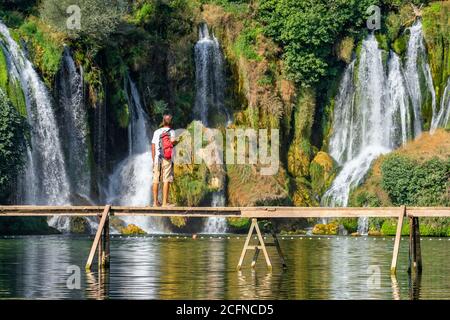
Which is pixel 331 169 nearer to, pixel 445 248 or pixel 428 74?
pixel 428 74

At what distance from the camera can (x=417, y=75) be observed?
9644 centimetres

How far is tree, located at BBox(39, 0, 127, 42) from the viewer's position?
287 ft

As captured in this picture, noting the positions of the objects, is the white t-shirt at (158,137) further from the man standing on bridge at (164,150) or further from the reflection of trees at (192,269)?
the reflection of trees at (192,269)

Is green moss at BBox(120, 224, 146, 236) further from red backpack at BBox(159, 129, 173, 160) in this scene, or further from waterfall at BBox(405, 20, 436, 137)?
red backpack at BBox(159, 129, 173, 160)

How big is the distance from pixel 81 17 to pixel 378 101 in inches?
737

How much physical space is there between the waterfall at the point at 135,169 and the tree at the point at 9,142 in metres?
9.90

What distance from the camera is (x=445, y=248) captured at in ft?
226

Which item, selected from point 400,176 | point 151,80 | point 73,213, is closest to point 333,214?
point 73,213

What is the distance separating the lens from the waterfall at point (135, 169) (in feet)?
291

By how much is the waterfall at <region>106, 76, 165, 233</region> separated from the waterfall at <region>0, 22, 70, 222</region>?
4.53 metres

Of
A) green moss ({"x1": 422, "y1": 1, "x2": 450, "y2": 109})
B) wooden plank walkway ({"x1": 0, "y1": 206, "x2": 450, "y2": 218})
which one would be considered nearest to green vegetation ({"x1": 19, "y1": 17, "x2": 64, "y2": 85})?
green moss ({"x1": 422, "y1": 1, "x2": 450, "y2": 109})

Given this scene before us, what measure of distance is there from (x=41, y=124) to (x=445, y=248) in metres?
24.2
